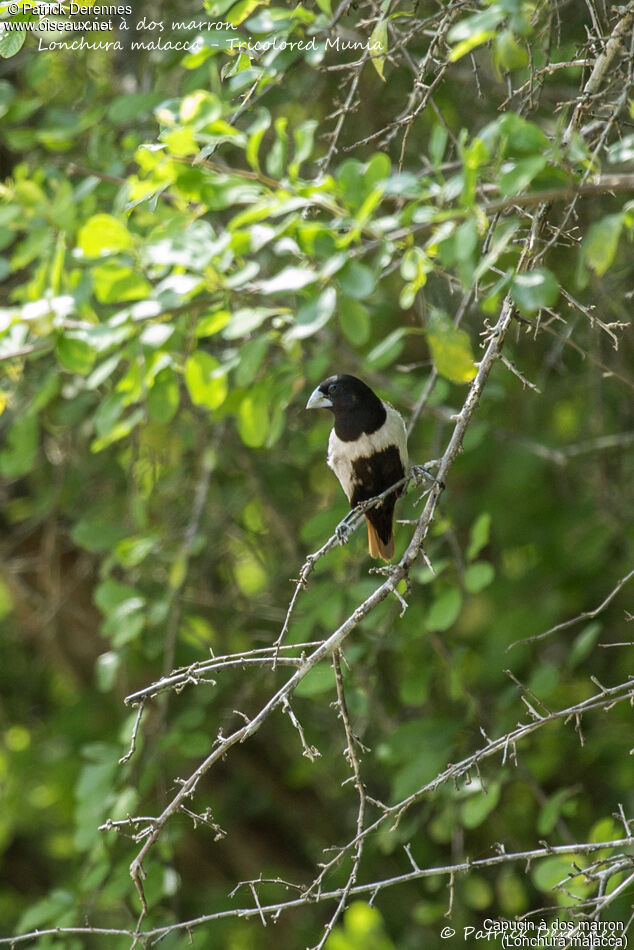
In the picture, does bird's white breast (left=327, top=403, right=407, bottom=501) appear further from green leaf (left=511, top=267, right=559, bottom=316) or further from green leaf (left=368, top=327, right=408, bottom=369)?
green leaf (left=511, top=267, right=559, bottom=316)

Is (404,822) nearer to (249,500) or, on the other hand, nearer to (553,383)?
(249,500)

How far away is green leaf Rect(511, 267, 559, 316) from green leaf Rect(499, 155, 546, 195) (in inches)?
8.4

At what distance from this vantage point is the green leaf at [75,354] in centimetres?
309

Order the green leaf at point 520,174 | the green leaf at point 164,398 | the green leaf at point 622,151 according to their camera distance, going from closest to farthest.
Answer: the green leaf at point 520,174 → the green leaf at point 622,151 → the green leaf at point 164,398

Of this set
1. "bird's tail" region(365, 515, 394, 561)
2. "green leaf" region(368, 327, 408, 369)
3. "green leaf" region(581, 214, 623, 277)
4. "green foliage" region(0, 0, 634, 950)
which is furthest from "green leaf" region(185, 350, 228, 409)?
"green leaf" region(581, 214, 623, 277)

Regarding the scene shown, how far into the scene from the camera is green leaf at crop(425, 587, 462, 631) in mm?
3410

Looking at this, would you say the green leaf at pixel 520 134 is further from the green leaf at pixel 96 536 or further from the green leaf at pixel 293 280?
the green leaf at pixel 96 536

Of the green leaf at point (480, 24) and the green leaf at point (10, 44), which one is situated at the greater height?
the green leaf at point (480, 24)

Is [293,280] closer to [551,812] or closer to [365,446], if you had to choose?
[365,446]

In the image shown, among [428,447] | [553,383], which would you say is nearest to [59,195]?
[428,447]

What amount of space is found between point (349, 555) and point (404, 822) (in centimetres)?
169

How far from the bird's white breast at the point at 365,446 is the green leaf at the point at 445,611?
472 mm

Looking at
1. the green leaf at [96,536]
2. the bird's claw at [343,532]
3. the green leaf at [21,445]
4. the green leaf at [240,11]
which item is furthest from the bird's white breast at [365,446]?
the green leaf at [240,11]

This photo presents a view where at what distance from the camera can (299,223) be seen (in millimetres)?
2260
